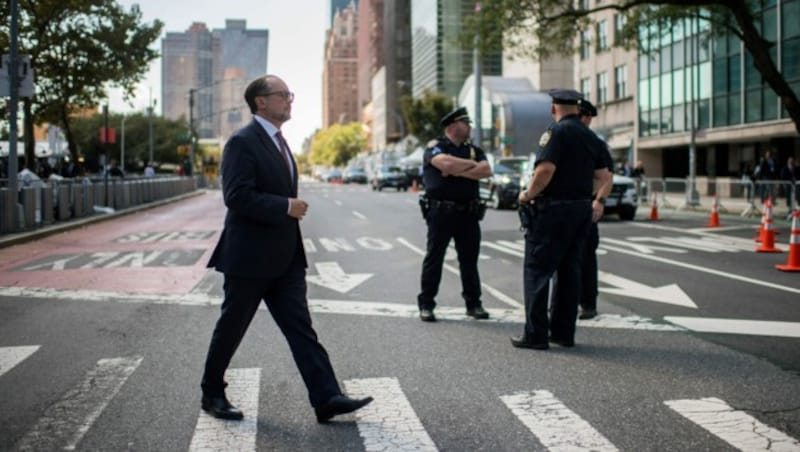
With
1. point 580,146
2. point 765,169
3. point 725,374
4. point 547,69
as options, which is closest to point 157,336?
point 580,146

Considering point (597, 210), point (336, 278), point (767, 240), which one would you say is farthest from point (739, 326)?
point (767, 240)

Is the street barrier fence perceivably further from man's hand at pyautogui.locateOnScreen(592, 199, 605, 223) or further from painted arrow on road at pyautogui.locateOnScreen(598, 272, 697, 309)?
man's hand at pyautogui.locateOnScreen(592, 199, 605, 223)

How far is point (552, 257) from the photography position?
22.2 feet

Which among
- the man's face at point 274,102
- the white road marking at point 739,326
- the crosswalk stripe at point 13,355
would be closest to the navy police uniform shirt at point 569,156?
the white road marking at point 739,326

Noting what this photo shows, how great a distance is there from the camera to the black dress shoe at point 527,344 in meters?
6.77

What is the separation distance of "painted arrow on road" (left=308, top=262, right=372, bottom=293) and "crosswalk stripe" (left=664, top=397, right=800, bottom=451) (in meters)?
5.55

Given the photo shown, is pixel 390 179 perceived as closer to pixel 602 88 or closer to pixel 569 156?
pixel 602 88

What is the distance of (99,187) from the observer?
89.0 ft

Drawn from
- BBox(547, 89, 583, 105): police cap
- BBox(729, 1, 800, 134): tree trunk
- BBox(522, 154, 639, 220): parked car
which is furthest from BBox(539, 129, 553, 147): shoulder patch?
BBox(522, 154, 639, 220): parked car

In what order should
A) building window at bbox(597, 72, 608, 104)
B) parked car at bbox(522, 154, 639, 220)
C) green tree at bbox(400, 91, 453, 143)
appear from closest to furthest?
parked car at bbox(522, 154, 639, 220) < building window at bbox(597, 72, 608, 104) < green tree at bbox(400, 91, 453, 143)

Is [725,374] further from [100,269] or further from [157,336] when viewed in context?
[100,269]

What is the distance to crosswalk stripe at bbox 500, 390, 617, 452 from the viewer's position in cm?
434

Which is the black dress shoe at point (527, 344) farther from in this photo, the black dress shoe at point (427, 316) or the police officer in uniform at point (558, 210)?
the black dress shoe at point (427, 316)

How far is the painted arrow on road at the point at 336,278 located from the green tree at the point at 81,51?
2100 centimetres
